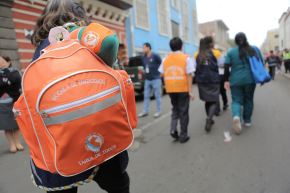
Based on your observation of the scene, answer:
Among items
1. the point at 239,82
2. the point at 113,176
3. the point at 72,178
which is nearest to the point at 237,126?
the point at 239,82

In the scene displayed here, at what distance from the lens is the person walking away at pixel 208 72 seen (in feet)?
18.9

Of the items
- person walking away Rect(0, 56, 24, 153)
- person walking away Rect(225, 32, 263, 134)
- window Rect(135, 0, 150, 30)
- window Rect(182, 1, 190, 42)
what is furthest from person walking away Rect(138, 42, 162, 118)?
window Rect(182, 1, 190, 42)

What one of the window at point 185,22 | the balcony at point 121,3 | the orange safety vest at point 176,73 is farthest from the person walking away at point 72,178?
the window at point 185,22

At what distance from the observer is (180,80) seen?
201 inches

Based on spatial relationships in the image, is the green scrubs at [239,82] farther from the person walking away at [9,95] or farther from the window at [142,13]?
the window at [142,13]

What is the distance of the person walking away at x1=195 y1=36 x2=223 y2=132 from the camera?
5750 millimetres

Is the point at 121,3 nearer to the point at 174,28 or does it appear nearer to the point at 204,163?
the point at 174,28

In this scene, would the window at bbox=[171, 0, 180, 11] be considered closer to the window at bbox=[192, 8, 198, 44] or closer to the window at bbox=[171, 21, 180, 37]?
the window at bbox=[171, 21, 180, 37]

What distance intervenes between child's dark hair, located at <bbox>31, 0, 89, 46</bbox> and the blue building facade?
1948cm

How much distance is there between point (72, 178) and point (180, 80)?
3.70 m

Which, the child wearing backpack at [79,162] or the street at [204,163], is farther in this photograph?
the street at [204,163]

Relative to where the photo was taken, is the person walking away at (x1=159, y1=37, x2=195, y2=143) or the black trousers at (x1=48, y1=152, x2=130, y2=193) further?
the person walking away at (x1=159, y1=37, x2=195, y2=143)

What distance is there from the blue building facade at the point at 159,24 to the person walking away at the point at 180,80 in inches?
635

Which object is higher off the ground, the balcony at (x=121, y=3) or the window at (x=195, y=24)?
the window at (x=195, y=24)
